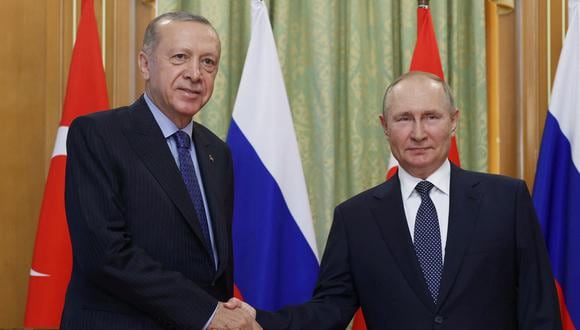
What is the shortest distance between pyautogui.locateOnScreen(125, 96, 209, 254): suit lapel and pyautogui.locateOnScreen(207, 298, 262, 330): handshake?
0.68 ft

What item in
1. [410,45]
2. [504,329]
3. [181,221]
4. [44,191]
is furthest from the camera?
[410,45]

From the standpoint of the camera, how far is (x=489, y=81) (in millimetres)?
4285

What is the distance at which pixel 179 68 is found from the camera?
2420 mm

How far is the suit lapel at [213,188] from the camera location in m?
2.37

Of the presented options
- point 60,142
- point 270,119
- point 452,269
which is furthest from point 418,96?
point 60,142

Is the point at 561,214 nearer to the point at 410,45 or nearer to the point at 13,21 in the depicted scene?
the point at 410,45

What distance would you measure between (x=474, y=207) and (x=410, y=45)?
5.95 feet

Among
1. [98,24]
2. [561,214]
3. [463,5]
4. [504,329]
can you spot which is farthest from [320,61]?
[504,329]

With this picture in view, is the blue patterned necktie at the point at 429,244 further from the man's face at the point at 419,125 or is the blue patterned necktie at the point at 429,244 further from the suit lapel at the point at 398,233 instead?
the man's face at the point at 419,125

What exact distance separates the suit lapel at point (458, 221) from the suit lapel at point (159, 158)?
78 centimetres

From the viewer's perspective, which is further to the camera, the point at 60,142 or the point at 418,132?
the point at 60,142

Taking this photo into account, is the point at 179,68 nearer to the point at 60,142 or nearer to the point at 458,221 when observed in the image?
the point at 458,221

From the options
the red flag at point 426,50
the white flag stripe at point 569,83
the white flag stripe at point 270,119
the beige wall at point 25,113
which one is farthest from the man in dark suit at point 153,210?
the white flag stripe at point 569,83

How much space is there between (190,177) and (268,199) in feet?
3.98
